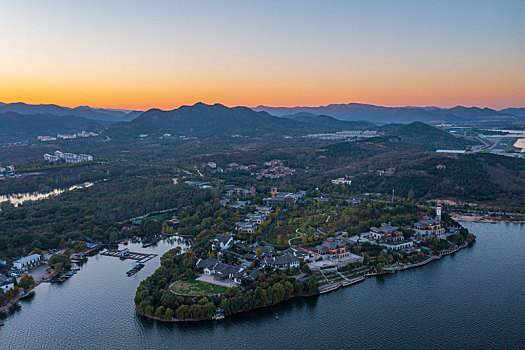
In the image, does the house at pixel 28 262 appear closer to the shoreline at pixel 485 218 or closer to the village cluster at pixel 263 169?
the village cluster at pixel 263 169

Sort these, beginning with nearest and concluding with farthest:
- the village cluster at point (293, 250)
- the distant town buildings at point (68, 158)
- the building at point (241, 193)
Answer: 1. the village cluster at point (293, 250)
2. the building at point (241, 193)
3. the distant town buildings at point (68, 158)

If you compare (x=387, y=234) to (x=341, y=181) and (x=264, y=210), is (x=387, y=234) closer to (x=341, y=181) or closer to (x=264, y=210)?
(x=264, y=210)

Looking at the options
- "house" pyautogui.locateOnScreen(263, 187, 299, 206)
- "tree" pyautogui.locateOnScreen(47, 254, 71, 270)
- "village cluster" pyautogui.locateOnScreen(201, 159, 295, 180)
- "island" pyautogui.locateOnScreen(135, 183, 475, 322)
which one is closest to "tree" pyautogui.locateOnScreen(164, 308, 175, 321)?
"island" pyautogui.locateOnScreen(135, 183, 475, 322)

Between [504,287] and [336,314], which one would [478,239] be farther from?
[336,314]

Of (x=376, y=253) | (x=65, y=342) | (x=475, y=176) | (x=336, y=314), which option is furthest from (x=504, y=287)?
(x=475, y=176)

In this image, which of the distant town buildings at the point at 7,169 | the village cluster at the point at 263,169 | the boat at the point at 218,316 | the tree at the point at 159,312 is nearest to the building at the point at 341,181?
the village cluster at the point at 263,169
